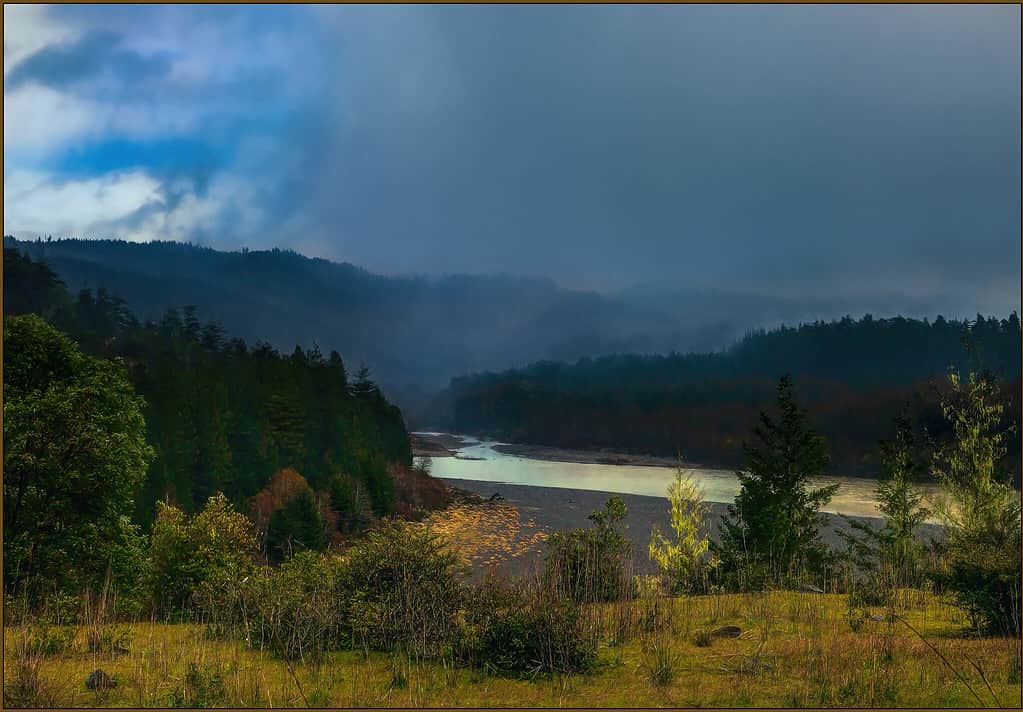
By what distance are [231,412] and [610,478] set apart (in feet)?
247

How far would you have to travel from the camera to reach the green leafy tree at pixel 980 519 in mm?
14109

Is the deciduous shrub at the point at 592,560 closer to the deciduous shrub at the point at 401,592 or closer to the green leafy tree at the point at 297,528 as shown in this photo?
the deciduous shrub at the point at 401,592

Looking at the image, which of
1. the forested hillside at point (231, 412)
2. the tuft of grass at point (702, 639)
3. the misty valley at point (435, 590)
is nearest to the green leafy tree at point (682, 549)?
the misty valley at point (435, 590)

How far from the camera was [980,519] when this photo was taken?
90.6 ft

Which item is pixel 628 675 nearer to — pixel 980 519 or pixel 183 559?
pixel 183 559

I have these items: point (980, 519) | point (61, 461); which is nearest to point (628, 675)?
point (61, 461)

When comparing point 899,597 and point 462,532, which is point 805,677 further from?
point 462,532

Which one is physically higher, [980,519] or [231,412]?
[231,412]

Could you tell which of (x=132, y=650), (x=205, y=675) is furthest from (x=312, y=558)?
(x=205, y=675)

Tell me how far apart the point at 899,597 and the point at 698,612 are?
5.67 metres

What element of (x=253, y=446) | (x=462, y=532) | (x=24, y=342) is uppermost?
(x=24, y=342)

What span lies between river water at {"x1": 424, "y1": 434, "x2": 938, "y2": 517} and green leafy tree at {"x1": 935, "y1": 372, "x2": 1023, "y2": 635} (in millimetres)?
49543

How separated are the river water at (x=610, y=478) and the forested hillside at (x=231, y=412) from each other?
23.1 m

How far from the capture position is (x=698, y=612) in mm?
18047
